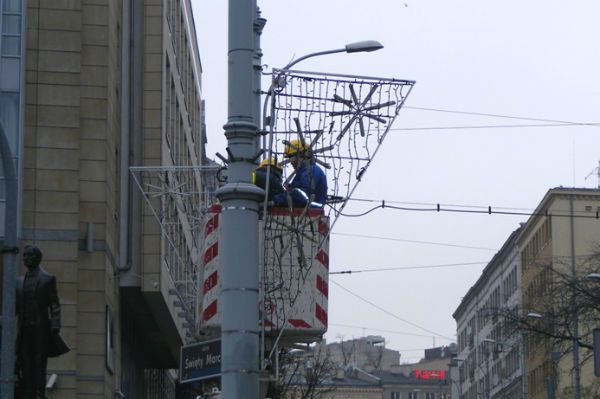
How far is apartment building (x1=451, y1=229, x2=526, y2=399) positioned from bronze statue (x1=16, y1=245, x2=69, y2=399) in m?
81.7

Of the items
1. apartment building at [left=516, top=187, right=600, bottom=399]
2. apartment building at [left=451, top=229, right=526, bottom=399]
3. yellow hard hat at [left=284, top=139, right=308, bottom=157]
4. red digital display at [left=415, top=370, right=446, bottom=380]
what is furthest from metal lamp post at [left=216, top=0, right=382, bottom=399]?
red digital display at [left=415, top=370, right=446, bottom=380]

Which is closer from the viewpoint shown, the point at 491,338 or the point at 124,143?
the point at 124,143

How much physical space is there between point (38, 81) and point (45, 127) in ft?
3.27

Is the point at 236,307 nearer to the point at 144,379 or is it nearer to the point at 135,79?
the point at 135,79

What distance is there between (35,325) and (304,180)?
4.11m

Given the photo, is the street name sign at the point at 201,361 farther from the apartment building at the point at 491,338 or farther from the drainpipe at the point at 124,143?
the apartment building at the point at 491,338

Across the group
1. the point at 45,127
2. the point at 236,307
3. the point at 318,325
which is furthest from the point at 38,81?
the point at 236,307

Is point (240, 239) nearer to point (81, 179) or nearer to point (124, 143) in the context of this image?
point (81, 179)

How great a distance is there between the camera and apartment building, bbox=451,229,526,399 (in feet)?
367

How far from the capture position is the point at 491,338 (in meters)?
121

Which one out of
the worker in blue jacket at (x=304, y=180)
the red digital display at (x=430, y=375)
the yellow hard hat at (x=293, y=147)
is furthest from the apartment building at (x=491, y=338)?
the yellow hard hat at (x=293, y=147)

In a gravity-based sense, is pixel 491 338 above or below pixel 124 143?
below

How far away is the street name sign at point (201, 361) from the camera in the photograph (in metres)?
13.3

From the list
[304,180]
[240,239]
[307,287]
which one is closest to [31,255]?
[307,287]
